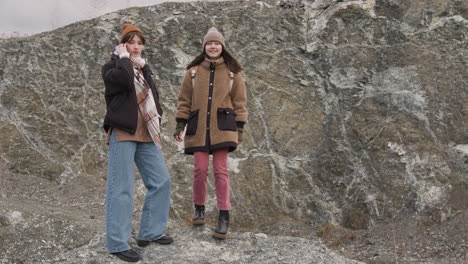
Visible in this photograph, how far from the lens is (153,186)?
15.2ft

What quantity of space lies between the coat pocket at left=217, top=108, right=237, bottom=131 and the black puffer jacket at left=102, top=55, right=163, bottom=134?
92 centimetres

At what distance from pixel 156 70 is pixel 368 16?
4574 millimetres

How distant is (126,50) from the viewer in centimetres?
442

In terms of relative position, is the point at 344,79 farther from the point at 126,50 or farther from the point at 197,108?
the point at 126,50


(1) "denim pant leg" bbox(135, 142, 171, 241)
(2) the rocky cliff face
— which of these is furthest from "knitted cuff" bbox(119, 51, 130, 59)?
(2) the rocky cliff face

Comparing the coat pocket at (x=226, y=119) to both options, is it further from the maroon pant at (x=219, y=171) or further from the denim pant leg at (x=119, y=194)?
the denim pant leg at (x=119, y=194)

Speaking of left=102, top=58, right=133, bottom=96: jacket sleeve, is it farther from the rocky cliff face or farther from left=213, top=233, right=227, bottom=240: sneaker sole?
the rocky cliff face

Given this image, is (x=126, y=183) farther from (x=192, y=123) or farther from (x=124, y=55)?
(x=124, y=55)

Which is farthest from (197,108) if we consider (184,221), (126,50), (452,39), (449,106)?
(452,39)

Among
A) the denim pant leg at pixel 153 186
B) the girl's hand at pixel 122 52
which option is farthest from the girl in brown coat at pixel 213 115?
the girl's hand at pixel 122 52

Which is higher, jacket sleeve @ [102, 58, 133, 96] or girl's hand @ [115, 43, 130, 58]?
girl's hand @ [115, 43, 130, 58]

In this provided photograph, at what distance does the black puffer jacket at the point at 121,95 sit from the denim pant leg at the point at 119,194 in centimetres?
17

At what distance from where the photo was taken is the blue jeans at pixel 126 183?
169 inches

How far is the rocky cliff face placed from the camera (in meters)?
8.52
